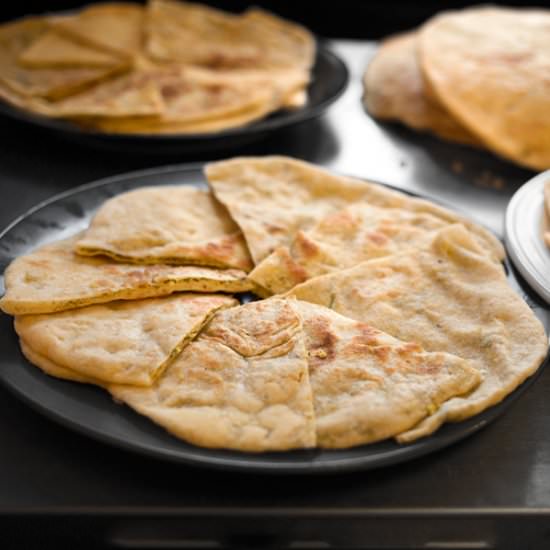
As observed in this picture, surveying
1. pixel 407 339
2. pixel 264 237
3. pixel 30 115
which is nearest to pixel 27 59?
pixel 30 115

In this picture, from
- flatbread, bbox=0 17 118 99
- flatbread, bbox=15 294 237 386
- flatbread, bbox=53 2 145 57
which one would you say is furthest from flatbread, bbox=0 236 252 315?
flatbread, bbox=53 2 145 57

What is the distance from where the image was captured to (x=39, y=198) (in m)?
2.23

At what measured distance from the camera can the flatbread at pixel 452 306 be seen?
146cm

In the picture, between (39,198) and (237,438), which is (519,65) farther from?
(237,438)

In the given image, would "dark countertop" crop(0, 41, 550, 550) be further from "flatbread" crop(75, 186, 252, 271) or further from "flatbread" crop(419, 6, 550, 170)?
"flatbread" crop(419, 6, 550, 170)

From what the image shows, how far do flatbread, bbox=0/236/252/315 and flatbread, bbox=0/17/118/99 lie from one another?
95 centimetres

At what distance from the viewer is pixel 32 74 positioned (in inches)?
104

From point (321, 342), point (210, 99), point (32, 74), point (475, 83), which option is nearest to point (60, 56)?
point (32, 74)

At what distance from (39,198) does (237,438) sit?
117 centimetres

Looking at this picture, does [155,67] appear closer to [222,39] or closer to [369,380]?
[222,39]

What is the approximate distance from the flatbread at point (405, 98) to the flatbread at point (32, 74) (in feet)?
2.79

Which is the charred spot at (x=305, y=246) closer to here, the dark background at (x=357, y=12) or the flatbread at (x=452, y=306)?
the flatbread at (x=452, y=306)

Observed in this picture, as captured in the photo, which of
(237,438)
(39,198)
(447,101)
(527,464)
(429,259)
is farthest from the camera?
(447,101)

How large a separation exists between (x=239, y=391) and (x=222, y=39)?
1927 mm
